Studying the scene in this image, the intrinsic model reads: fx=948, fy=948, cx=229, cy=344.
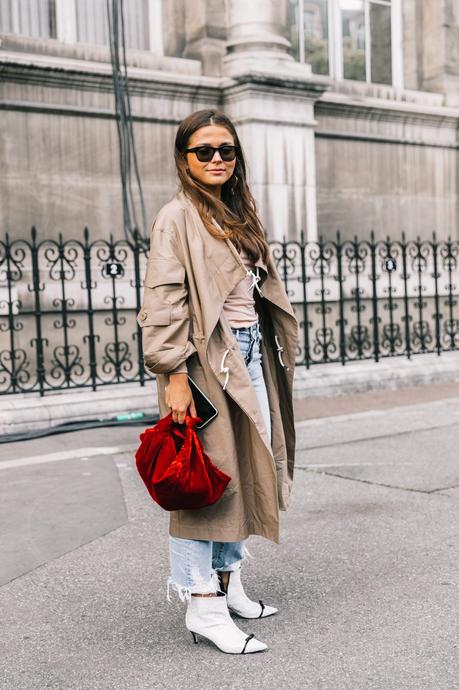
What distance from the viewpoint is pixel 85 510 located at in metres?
5.86

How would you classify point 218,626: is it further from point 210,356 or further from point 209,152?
point 209,152

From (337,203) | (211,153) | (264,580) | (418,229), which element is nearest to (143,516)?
(264,580)

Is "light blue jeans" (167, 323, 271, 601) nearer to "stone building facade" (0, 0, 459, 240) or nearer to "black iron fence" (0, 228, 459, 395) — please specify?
"black iron fence" (0, 228, 459, 395)

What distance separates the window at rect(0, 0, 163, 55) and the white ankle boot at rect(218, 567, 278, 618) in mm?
10378

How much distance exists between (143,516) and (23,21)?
354 inches

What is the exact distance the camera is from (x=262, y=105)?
13148 mm

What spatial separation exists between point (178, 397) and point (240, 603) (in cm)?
101

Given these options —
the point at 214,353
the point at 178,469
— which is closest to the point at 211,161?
the point at 214,353

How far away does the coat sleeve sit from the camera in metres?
3.55

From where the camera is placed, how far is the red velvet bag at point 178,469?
3467 mm

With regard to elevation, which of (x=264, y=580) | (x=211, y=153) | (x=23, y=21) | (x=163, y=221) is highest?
(x=23, y=21)

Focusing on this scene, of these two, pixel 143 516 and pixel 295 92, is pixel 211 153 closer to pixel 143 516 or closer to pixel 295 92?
pixel 143 516

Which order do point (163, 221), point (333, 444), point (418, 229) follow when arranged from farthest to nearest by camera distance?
point (418, 229)
point (333, 444)
point (163, 221)

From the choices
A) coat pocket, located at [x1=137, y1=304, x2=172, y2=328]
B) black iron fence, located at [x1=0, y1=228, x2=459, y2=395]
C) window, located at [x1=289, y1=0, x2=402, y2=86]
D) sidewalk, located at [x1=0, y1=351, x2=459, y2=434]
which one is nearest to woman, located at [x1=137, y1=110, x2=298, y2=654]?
coat pocket, located at [x1=137, y1=304, x2=172, y2=328]
